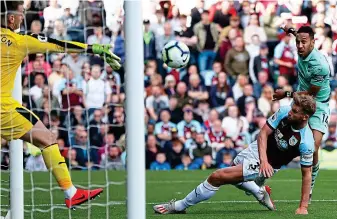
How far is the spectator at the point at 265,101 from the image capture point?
17.9m

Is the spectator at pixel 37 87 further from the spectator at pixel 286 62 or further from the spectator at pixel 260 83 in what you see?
the spectator at pixel 286 62

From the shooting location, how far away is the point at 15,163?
8.47m

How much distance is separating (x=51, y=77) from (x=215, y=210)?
20.9ft

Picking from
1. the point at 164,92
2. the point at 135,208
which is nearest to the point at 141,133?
the point at 135,208

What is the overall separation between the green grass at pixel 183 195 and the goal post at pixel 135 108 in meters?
2.06

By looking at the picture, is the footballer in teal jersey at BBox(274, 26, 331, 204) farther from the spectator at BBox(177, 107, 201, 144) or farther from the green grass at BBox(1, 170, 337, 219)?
the spectator at BBox(177, 107, 201, 144)

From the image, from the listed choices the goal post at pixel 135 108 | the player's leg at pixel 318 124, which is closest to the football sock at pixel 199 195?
the player's leg at pixel 318 124

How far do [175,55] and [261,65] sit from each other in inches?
353

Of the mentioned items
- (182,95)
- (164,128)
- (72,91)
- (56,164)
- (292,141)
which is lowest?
(164,128)

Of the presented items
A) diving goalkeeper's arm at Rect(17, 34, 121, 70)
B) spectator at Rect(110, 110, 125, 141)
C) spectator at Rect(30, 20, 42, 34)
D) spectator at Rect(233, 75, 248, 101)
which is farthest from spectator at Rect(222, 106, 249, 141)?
diving goalkeeper's arm at Rect(17, 34, 121, 70)

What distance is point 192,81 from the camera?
18000 mm

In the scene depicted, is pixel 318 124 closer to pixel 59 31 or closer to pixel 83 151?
pixel 83 151

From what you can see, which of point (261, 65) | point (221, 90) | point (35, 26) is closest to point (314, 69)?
point (35, 26)

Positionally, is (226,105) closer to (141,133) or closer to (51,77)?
(51,77)
